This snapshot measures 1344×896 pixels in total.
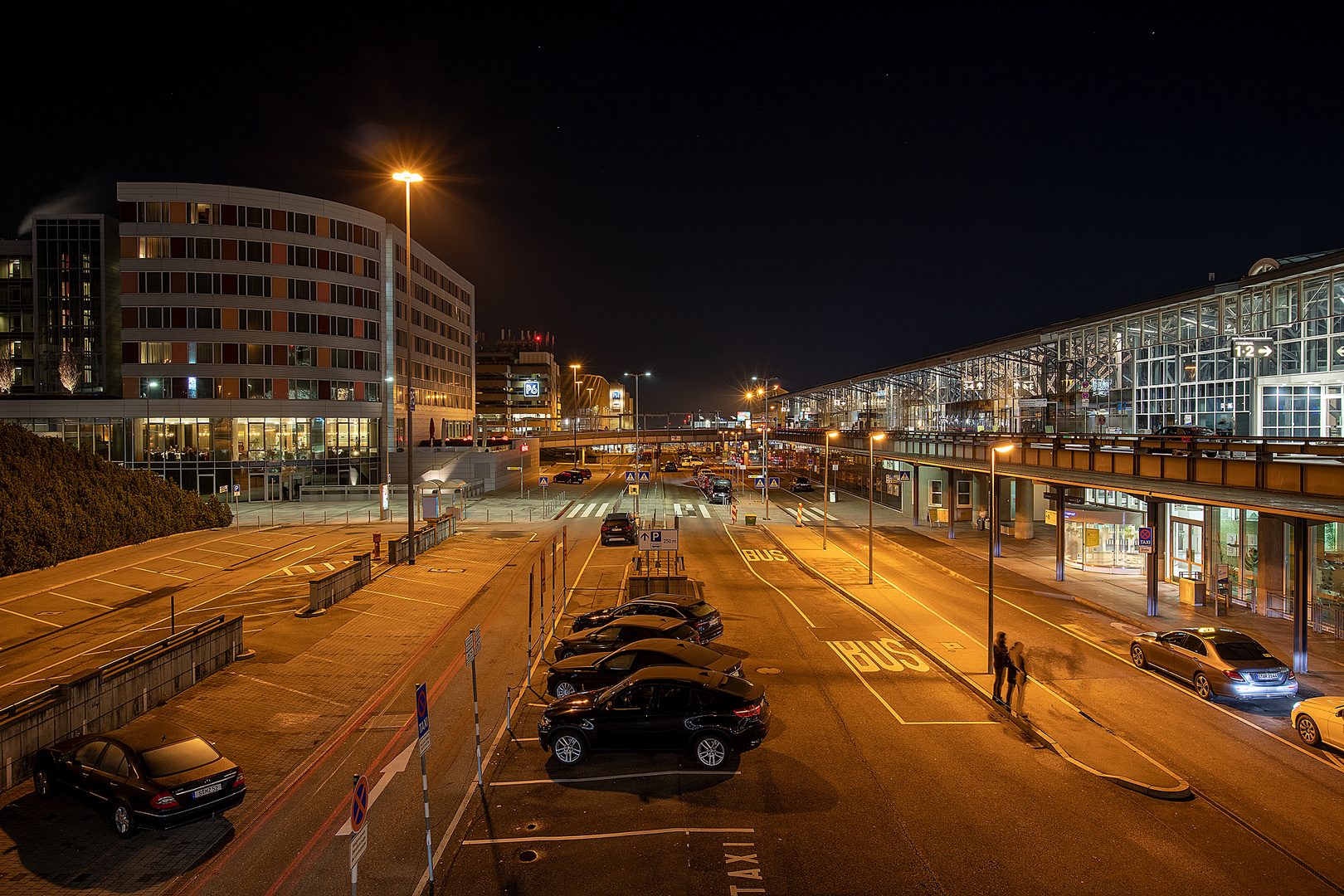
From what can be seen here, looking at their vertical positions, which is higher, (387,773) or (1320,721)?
(1320,721)

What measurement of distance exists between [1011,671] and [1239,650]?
609 centimetres

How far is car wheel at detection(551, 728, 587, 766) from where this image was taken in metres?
12.0

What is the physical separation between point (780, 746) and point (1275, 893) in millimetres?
6879

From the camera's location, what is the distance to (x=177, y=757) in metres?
9.98

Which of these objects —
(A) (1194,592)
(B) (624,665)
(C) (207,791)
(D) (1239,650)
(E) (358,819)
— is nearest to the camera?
(E) (358,819)

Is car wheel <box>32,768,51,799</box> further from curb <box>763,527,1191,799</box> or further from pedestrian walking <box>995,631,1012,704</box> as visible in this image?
pedestrian walking <box>995,631,1012,704</box>

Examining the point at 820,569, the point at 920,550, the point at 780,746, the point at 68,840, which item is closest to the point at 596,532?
the point at 820,569

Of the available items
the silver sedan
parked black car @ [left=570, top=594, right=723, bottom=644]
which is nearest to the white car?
the silver sedan

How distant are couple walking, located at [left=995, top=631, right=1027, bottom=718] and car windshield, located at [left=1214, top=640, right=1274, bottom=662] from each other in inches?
209

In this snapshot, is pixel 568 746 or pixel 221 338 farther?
pixel 221 338

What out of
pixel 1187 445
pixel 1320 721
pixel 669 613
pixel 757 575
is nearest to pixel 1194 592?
pixel 1187 445

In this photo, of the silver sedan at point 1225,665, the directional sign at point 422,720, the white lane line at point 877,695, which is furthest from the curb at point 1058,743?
the directional sign at point 422,720

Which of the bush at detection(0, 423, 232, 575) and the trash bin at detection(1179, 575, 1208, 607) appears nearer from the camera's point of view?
the trash bin at detection(1179, 575, 1208, 607)

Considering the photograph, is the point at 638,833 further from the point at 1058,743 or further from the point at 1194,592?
the point at 1194,592
